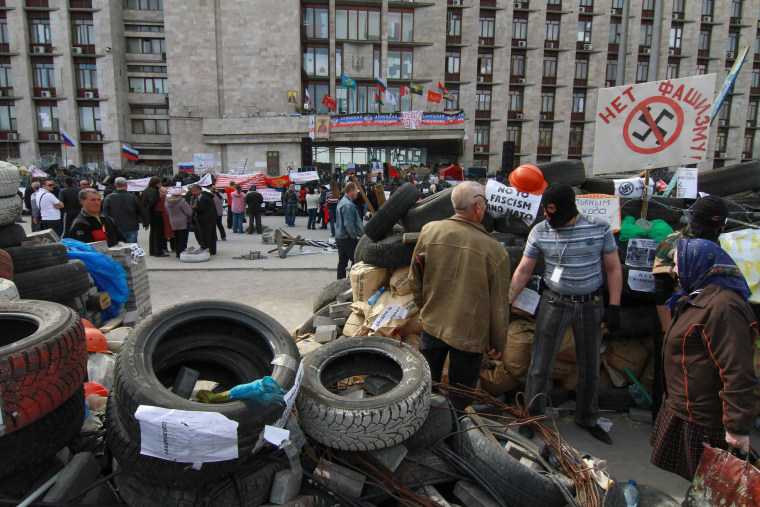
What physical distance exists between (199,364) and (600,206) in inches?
145

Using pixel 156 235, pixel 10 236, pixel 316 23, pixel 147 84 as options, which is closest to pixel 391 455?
pixel 10 236

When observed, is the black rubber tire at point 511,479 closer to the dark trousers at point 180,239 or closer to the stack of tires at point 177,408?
the stack of tires at point 177,408

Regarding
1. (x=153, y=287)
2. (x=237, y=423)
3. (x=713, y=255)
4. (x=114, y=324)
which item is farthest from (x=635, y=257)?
(x=153, y=287)

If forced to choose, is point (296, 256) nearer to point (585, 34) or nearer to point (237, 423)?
point (237, 423)

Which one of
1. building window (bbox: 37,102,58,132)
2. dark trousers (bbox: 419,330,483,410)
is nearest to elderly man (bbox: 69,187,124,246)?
dark trousers (bbox: 419,330,483,410)

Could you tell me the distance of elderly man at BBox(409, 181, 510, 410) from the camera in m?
2.95

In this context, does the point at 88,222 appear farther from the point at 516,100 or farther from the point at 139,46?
the point at 139,46

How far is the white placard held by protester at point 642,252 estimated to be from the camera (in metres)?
4.01

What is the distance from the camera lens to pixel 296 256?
11312 millimetres

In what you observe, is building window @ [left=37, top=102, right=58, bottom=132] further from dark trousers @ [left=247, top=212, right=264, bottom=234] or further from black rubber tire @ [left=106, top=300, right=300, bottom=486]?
black rubber tire @ [left=106, top=300, right=300, bottom=486]

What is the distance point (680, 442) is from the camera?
247 cm

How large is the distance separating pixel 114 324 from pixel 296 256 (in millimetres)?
6570

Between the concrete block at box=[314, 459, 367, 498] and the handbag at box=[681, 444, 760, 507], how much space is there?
5.61ft

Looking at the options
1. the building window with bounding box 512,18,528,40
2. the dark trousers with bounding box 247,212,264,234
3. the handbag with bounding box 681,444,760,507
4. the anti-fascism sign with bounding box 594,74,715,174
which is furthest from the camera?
the building window with bounding box 512,18,528,40
